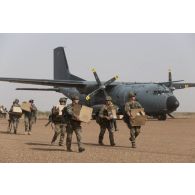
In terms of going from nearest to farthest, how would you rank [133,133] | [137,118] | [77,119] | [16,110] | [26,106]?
[77,119]
[137,118]
[133,133]
[26,106]
[16,110]

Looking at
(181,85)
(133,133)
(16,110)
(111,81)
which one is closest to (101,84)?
(111,81)

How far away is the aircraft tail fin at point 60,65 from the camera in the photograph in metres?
45.8

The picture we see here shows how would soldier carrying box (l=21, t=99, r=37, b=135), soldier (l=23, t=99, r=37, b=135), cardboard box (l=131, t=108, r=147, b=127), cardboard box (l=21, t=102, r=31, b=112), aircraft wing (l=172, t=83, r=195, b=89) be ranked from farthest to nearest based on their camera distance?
aircraft wing (l=172, t=83, r=195, b=89), soldier (l=23, t=99, r=37, b=135), soldier carrying box (l=21, t=99, r=37, b=135), cardboard box (l=21, t=102, r=31, b=112), cardboard box (l=131, t=108, r=147, b=127)

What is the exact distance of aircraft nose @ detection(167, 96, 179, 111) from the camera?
29841 millimetres

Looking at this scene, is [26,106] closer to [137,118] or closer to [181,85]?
[137,118]

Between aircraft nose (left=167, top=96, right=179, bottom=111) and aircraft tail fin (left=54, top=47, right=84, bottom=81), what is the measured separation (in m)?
18.0

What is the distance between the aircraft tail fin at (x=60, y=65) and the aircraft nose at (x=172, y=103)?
59.0 ft

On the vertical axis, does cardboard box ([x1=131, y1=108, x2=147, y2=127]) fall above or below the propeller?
below

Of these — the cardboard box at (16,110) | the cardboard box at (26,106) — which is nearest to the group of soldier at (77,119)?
the cardboard box at (26,106)

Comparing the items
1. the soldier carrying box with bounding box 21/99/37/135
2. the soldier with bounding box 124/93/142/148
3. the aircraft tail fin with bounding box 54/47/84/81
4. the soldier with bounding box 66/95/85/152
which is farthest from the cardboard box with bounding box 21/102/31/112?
the aircraft tail fin with bounding box 54/47/84/81

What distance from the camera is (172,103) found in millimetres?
29812

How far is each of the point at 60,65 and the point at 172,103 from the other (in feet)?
68.3

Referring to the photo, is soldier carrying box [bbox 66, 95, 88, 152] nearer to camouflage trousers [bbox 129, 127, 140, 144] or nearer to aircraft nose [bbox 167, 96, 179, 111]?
camouflage trousers [bbox 129, 127, 140, 144]

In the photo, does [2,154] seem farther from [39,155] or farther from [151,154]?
[151,154]
